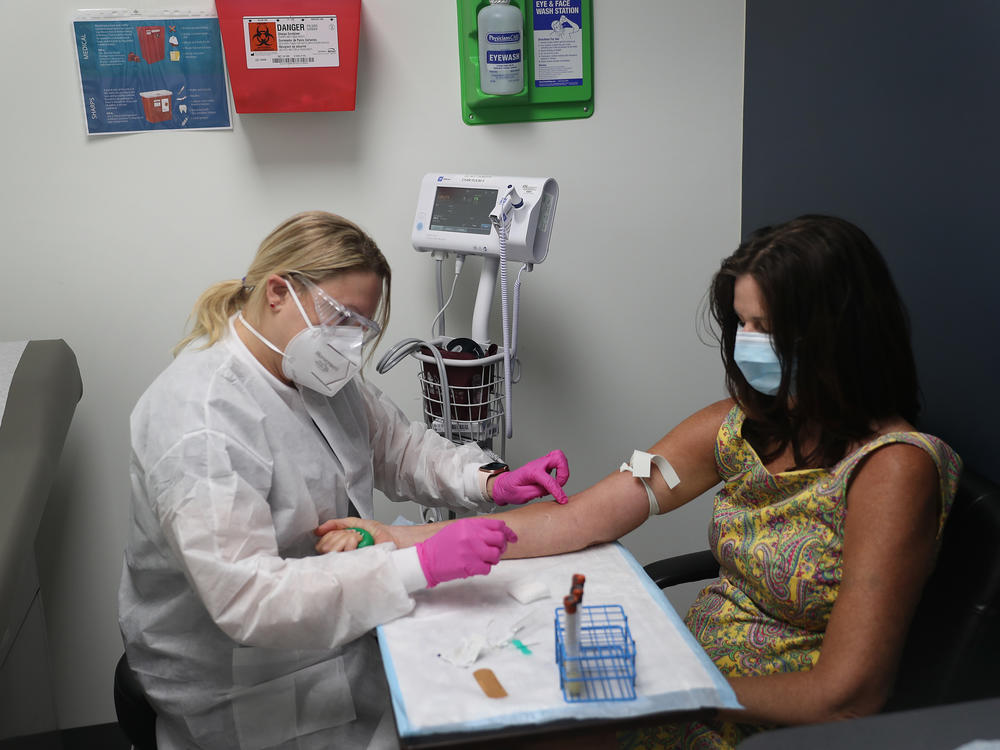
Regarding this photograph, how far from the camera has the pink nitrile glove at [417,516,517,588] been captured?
1.24 m

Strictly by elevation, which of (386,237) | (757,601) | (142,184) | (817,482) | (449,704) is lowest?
(757,601)

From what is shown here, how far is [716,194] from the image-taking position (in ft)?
7.52

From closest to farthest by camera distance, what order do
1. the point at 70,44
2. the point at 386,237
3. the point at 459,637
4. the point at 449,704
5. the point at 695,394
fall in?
the point at 449,704, the point at 459,637, the point at 70,44, the point at 386,237, the point at 695,394

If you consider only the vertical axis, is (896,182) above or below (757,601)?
above

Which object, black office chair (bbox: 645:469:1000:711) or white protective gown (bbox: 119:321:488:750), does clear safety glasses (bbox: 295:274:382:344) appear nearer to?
→ white protective gown (bbox: 119:321:488:750)

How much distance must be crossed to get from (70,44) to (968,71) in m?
1.82

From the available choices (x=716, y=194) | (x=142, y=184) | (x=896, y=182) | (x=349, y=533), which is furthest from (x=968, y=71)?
(x=142, y=184)

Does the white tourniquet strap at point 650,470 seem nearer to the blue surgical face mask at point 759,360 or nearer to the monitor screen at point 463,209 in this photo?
the blue surgical face mask at point 759,360

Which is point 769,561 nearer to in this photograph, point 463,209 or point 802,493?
point 802,493

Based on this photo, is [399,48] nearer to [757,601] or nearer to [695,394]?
[695,394]

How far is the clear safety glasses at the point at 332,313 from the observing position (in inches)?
55.2

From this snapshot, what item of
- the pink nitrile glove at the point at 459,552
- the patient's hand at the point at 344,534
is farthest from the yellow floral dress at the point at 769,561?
the patient's hand at the point at 344,534

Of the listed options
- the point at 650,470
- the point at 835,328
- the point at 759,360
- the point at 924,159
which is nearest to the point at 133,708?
the point at 650,470

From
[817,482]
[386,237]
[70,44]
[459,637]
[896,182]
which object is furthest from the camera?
[386,237]
